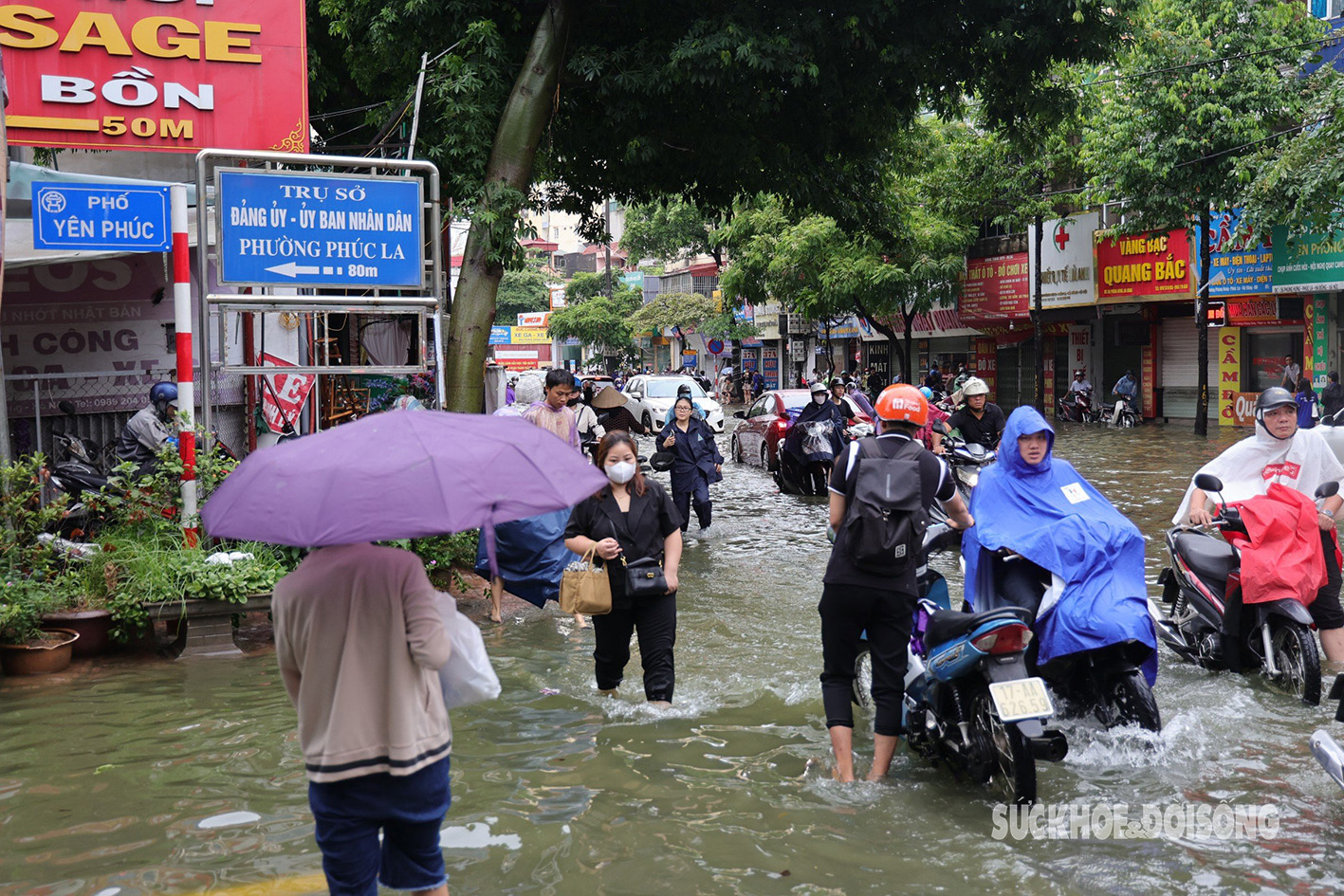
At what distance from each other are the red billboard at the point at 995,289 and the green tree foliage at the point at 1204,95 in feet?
28.4

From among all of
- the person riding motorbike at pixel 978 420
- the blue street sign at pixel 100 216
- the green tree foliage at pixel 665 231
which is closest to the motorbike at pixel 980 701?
the person riding motorbike at pixel 978 420

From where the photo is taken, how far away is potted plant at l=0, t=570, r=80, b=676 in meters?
6.99

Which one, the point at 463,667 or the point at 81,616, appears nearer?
the point at 463,667

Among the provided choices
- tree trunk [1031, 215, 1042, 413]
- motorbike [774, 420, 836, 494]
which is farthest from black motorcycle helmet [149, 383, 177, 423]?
tree trunk [1031, 215, 1042, 413]

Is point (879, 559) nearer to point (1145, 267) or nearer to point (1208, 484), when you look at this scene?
point (1208, 484)

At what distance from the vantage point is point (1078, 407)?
102 feet

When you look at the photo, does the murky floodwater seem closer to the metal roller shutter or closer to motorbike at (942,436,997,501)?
motorbike at (942,436,997,501)

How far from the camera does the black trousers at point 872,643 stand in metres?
4.99

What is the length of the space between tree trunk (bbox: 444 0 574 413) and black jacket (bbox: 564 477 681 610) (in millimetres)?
4846

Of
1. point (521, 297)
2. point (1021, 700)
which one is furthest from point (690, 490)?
point (521, 297)

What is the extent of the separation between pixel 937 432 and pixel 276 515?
366 inches

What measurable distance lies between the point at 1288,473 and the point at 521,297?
3165 inches

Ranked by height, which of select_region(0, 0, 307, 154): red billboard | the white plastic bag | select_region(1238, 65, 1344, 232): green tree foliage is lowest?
the white plastic bag

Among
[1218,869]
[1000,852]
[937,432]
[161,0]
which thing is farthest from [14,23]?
[1218,869]
